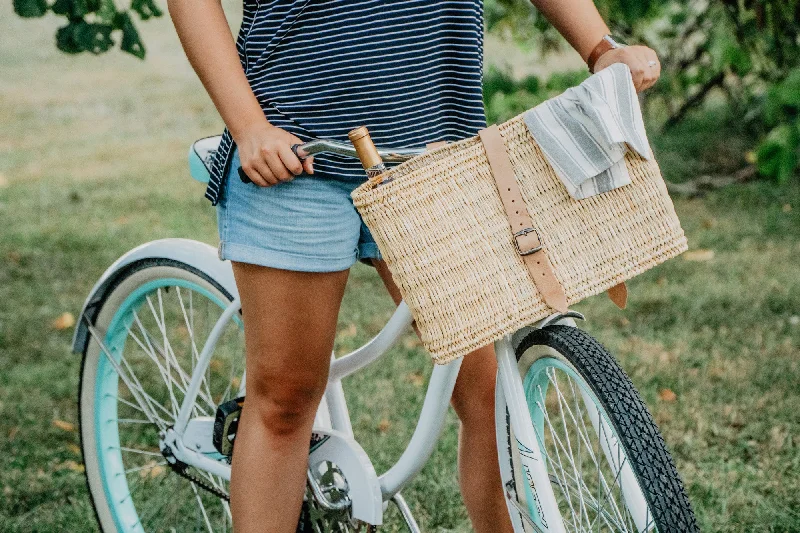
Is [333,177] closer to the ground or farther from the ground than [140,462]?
farther from the ground

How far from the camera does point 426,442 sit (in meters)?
1.97

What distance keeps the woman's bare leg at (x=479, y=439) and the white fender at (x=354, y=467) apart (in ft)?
0.65

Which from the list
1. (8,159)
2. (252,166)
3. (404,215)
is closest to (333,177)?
(252,166)

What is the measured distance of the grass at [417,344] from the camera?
2.99 m

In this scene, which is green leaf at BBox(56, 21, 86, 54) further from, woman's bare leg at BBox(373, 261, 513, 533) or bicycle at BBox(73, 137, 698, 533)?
woman's bare leg at BBox(373, 261, 513, 533)

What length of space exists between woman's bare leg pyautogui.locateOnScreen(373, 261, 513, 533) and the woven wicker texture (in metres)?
0.53

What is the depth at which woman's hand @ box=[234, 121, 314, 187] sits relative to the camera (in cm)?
159

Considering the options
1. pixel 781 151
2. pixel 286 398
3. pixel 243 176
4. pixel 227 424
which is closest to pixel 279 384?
pixel 286 398

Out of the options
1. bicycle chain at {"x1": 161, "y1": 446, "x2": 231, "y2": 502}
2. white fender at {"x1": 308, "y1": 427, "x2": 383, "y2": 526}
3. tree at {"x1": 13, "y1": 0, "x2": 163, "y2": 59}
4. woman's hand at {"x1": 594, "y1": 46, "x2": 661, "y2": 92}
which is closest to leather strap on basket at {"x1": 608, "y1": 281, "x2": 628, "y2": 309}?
woman's hand at {"x1": 594, "y1": 46, "x2": 661, "y2": 92}

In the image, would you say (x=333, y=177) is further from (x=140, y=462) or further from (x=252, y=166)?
(x=140, y=462)

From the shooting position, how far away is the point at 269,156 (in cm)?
159

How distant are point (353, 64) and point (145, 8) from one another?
183 centimetres

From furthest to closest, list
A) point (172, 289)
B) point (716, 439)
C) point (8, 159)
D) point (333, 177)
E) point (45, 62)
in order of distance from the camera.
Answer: point (45, 62)
point (8, 159)
point (716, 439)
point (172, 289)
point (333, 177)

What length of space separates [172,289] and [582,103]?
1368mm
